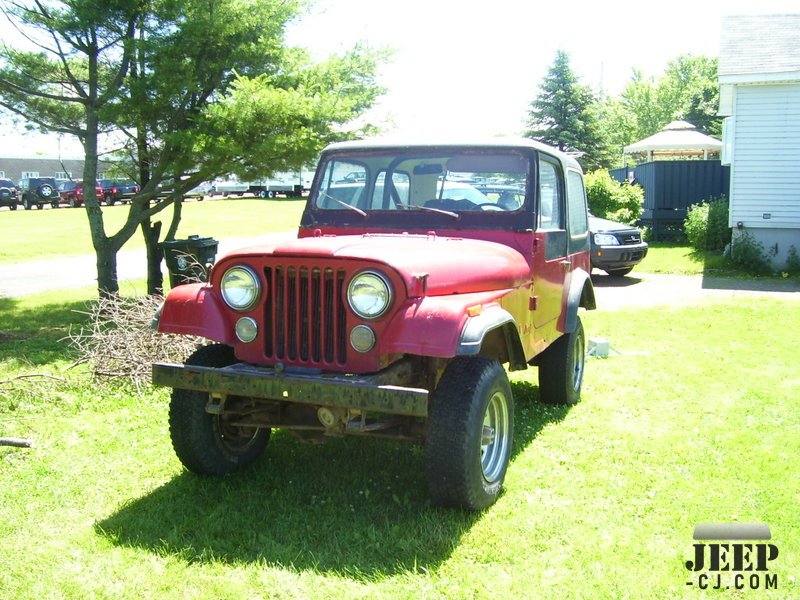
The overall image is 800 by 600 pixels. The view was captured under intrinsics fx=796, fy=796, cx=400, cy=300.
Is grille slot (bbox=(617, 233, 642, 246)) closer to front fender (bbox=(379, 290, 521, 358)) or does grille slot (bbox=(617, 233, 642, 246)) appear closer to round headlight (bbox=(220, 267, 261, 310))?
front fender (bbox=(379, 290, 521, 358))

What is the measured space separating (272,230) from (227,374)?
76.3ft

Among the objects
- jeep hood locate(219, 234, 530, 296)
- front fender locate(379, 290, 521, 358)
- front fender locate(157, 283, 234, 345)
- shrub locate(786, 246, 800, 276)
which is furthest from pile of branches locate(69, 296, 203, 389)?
shrub locate(786, 246, 800, 276)

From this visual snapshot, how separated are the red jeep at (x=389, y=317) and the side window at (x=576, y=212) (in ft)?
2.23

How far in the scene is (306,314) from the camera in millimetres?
4055

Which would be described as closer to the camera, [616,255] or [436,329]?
[436,329]

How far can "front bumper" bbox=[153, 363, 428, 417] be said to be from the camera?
3.66 metres

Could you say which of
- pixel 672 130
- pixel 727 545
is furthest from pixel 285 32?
pixel 672 130

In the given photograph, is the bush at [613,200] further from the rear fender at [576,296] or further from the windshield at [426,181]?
the windshield at [426,181]

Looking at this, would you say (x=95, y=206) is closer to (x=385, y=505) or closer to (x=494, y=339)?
(x=494, y=339)

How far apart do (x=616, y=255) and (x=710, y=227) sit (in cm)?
461

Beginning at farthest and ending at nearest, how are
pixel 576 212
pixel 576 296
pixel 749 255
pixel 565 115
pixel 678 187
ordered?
pixel 565 115
pixel 678 187
pixel 749 255
pixel 576 212
pixel 576 296

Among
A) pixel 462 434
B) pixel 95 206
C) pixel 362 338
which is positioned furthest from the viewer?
pixel 95 206

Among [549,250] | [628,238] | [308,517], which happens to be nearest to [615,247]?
[628,238]

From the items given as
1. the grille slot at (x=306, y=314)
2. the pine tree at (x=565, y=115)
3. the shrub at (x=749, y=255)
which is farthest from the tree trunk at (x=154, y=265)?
the pine tree at (x=565, y=115)
